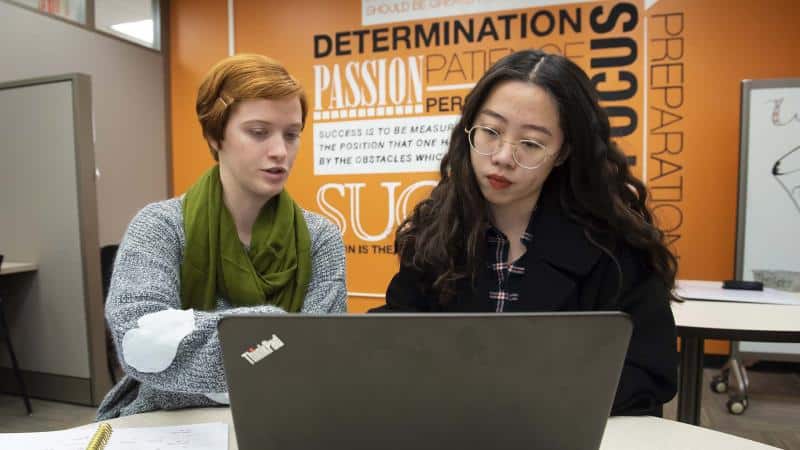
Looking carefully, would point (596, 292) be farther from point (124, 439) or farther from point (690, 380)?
point (690, 380)

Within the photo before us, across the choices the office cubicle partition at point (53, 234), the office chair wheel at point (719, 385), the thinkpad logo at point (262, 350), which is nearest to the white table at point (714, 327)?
the office chair wheel at point (719, 385)

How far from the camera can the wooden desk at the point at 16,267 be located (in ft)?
8.67

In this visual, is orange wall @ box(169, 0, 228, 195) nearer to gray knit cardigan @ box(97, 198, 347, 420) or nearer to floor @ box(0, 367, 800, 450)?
floor @ box(0, 367, 800, 450)

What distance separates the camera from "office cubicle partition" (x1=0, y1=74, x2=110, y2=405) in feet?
8.89

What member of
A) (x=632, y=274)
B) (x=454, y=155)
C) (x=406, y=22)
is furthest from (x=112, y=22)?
(x=632, y=274)

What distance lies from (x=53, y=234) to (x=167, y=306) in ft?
7.52

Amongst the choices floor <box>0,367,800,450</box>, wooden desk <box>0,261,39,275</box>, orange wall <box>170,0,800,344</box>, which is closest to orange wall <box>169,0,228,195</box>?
orange wall <box>170,0,800,344</box>

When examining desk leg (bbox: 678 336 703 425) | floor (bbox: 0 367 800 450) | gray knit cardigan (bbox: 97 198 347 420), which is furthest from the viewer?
floor (bbox: 0 367 800 450)

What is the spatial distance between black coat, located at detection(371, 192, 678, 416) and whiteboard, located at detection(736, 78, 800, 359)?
252cm

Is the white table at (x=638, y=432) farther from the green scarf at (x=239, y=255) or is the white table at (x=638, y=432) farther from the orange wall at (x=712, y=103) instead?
the orange wall at (x=712, y=103)

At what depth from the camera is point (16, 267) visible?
2.70m

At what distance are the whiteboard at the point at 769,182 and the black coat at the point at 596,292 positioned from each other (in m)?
2.52

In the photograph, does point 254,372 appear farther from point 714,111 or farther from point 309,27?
point 309,27

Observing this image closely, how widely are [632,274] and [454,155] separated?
1.45 feet
